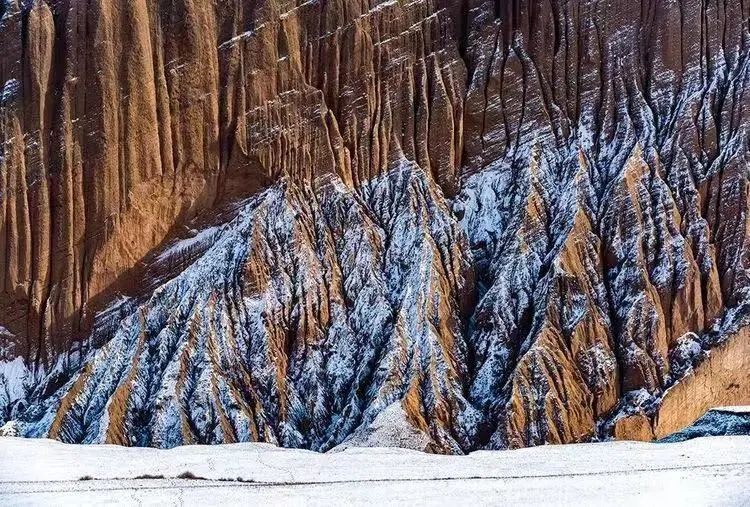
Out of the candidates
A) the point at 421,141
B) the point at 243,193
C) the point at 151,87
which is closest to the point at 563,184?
the point at 421,141

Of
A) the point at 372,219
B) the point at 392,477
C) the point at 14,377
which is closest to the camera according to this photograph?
the point at 392,477

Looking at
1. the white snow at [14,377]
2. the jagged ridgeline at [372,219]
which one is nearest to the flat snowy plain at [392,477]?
the jagged ridgeline at [372,219]

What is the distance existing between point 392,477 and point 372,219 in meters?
29.8

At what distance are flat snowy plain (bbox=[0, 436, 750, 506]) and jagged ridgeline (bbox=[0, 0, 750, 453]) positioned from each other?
20789mm

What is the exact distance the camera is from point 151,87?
50500 mm

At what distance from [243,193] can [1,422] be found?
13984mm

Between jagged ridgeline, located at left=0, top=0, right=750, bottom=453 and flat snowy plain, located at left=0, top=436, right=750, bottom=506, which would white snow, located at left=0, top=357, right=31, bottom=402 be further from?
flat snowy plain, located at left=0, top=436, right=750, bottom=506

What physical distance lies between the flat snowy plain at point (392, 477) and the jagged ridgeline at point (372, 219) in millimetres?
20789

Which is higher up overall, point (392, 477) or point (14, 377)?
point (392, 477)

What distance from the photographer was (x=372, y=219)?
5166cm

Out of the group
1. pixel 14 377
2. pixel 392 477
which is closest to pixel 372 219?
pixel 14 377

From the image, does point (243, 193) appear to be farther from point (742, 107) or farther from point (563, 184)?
point (742, 107)

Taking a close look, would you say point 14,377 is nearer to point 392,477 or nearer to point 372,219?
point 372,219

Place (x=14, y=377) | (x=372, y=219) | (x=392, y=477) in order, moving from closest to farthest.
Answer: (x=392, y=477), (x=14, y=377), (x=372, y=219)
